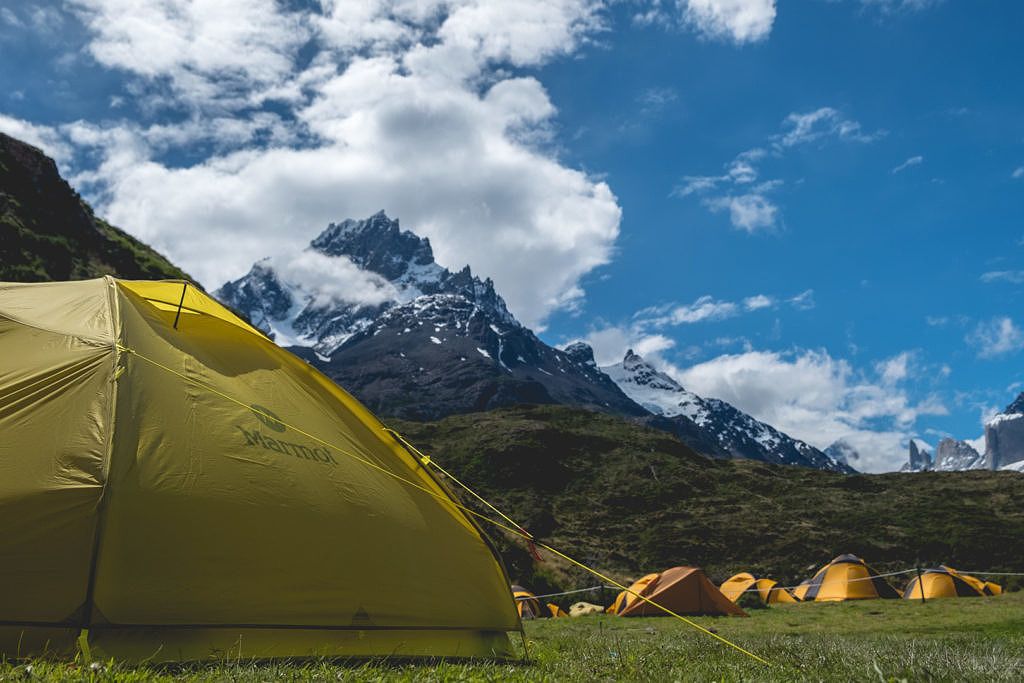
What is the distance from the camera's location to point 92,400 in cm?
575

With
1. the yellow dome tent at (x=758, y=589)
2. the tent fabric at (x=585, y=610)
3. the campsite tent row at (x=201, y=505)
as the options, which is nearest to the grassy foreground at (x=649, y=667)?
the campsite tent row at (x=201, y=505)

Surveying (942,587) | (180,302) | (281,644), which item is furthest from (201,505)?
(942,587)

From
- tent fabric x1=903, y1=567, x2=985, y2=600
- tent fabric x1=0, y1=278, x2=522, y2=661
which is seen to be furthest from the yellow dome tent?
tent fabric x1=0, y1=278, x2=522, y2=661

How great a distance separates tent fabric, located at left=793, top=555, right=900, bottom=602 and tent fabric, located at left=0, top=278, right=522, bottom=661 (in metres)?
27.8

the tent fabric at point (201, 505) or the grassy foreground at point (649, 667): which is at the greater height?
the tent fabric at point (201, 505)

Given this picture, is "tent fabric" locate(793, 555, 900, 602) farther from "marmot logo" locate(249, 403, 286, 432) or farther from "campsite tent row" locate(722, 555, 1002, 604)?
"marmot logo" locate(249, 403, 286, 432)

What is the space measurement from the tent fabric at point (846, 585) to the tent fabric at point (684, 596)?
8586mm

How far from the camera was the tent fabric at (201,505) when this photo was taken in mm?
5148

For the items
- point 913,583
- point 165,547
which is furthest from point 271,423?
point 913,583

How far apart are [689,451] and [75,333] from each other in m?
87.3

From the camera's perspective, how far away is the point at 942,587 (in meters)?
28.3

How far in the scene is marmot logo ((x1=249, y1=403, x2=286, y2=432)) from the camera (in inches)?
257

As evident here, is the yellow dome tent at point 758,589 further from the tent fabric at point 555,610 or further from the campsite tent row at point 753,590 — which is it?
the tent fabric at point 555,610

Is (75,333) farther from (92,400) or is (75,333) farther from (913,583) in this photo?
(913,583)
